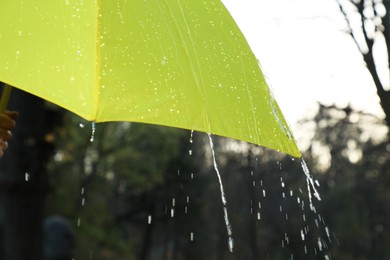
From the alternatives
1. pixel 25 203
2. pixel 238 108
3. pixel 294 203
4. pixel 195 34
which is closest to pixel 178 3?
pixel 195 34

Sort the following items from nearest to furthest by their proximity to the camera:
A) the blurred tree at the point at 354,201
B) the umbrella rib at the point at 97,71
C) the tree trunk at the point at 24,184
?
1. the umbrella rib at the point at 97,71
2. the tree trunk at the point at 24,184
3. the blurred tree at the point at 354,201

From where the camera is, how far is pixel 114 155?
3103 cm

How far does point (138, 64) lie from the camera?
3057mm

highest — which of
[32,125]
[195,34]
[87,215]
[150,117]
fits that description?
[87,215]

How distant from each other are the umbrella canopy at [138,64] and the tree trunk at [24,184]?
22.1ft

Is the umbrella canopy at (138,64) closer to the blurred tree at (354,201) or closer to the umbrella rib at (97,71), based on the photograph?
the umbrella rib at (97,71)

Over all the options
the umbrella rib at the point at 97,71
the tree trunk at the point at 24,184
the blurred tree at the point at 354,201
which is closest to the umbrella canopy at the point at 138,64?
the umbrella rib at the point at 97,71

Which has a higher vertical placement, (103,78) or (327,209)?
(327,209)

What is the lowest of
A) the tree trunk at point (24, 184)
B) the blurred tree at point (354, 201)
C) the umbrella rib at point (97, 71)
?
the umbrella rib at point (97, 71)

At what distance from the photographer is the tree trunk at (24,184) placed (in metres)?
9.78

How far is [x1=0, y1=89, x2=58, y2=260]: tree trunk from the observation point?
32.1ft

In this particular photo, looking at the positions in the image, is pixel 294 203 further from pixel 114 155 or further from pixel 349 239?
pixel 114 155

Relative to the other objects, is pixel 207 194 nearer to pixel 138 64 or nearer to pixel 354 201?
pixel 354 201

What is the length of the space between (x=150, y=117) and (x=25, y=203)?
23.9ft
